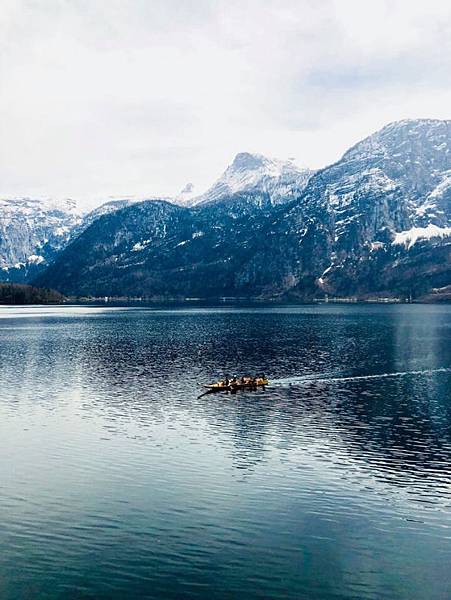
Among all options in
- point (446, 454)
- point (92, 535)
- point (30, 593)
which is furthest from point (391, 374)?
point (30, 593)

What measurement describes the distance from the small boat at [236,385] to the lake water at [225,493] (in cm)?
454

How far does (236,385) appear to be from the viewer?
5103 inches

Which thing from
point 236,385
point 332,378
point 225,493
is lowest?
point 225,493

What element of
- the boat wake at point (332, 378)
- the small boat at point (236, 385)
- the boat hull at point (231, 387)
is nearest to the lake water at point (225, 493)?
the boat hull at point (231, 387)

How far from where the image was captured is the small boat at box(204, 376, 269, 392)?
419ft

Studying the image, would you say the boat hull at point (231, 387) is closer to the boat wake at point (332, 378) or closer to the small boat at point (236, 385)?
the small boat at point (236, 385)

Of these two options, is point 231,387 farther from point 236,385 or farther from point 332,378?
point 332,378

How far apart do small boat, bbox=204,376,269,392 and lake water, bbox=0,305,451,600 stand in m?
4.54

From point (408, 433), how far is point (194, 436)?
1206 inches

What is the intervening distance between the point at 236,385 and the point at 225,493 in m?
64.6

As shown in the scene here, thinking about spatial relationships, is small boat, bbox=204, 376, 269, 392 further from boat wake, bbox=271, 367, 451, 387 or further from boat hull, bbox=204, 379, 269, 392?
boat wake, bbox=271, 367, 451, 387

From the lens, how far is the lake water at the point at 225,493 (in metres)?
46.6

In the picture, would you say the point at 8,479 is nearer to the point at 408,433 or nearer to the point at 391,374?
the point at 408,433

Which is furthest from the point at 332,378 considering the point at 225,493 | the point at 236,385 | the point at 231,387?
the point at 225,493
